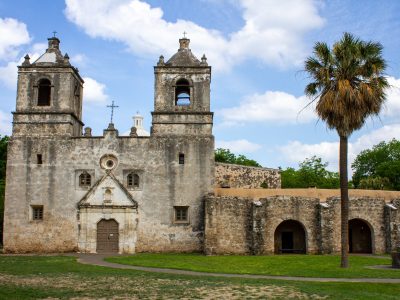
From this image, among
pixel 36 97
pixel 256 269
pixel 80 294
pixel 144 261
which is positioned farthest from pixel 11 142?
pixel 80 294

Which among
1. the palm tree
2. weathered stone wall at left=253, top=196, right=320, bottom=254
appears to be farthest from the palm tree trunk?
weathered stone wall at left=253, top=196, right=320, bottom=254

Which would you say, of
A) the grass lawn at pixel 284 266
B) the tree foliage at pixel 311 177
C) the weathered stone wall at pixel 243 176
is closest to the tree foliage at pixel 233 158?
the tree foliage at pixel 311 177

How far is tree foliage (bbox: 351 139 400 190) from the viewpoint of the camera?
57.3 meters

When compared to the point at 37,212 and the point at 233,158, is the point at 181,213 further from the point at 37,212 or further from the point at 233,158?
the point at 233,158

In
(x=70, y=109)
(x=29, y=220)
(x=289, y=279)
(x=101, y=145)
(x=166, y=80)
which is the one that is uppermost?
(x=166, y=80)

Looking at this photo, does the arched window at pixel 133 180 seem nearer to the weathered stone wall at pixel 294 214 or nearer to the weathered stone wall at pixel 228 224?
the weathered stone wall at pixel 228 224

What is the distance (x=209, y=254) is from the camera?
28844mm

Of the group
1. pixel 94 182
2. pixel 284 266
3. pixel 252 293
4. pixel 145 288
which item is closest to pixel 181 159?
pixel 94 182

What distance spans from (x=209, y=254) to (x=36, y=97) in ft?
49.1

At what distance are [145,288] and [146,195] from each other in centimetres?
1673

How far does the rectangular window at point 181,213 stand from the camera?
102 ft

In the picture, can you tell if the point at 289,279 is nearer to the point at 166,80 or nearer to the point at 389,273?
the point at 389,273

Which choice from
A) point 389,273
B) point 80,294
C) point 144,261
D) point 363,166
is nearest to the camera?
point 80,294

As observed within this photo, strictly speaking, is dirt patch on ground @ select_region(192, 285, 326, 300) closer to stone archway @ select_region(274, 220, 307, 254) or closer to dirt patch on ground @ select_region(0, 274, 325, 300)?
dirt patch on ground @ select_region(0, 274, 325, 300)
